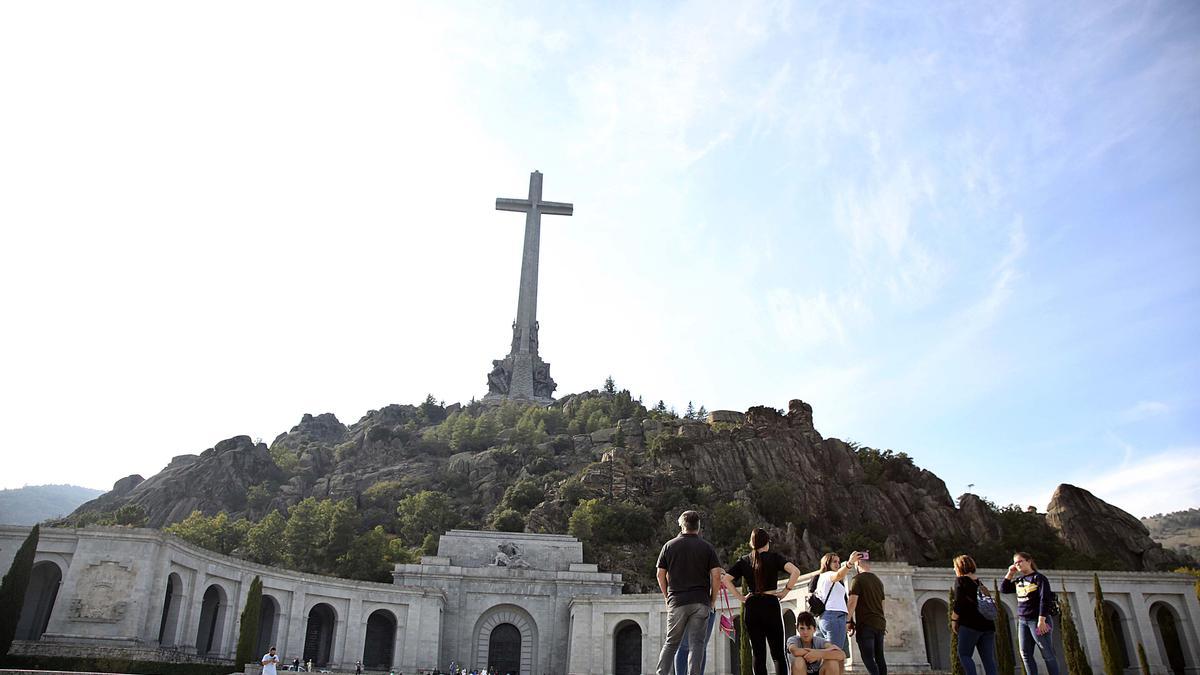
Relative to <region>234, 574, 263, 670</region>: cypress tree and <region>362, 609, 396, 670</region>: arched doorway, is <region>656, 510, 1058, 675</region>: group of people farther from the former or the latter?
<region>362, 609, 396, 670</region>: arched doorway

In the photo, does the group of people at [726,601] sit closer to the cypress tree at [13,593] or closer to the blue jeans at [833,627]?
the blue jeans at [833,627]

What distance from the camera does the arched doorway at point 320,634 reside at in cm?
4482

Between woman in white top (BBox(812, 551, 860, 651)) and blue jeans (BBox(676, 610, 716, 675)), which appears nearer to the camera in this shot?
blue jeans (BBox(676, 610, 716, 675))

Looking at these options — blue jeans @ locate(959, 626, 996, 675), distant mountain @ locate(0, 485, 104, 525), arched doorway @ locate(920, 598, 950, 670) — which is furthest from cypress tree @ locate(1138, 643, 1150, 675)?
distant mountain @ locate(0, 485, 104, 525)

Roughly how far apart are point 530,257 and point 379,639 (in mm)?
61564

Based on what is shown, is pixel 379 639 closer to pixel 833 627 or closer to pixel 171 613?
pixel 171 613

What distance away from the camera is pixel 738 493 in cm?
7456

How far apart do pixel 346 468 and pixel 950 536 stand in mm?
61419

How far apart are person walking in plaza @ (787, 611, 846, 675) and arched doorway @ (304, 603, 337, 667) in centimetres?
3908

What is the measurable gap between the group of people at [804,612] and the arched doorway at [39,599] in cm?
3469

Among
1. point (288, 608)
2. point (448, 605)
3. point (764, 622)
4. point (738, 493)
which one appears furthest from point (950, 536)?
point (764, 622)

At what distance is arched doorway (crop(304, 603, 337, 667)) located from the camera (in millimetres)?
44822

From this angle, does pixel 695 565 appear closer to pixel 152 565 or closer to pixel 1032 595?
pixel 1032 595

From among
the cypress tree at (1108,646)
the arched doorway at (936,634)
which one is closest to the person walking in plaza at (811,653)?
the cypress tree at (1108,646)
